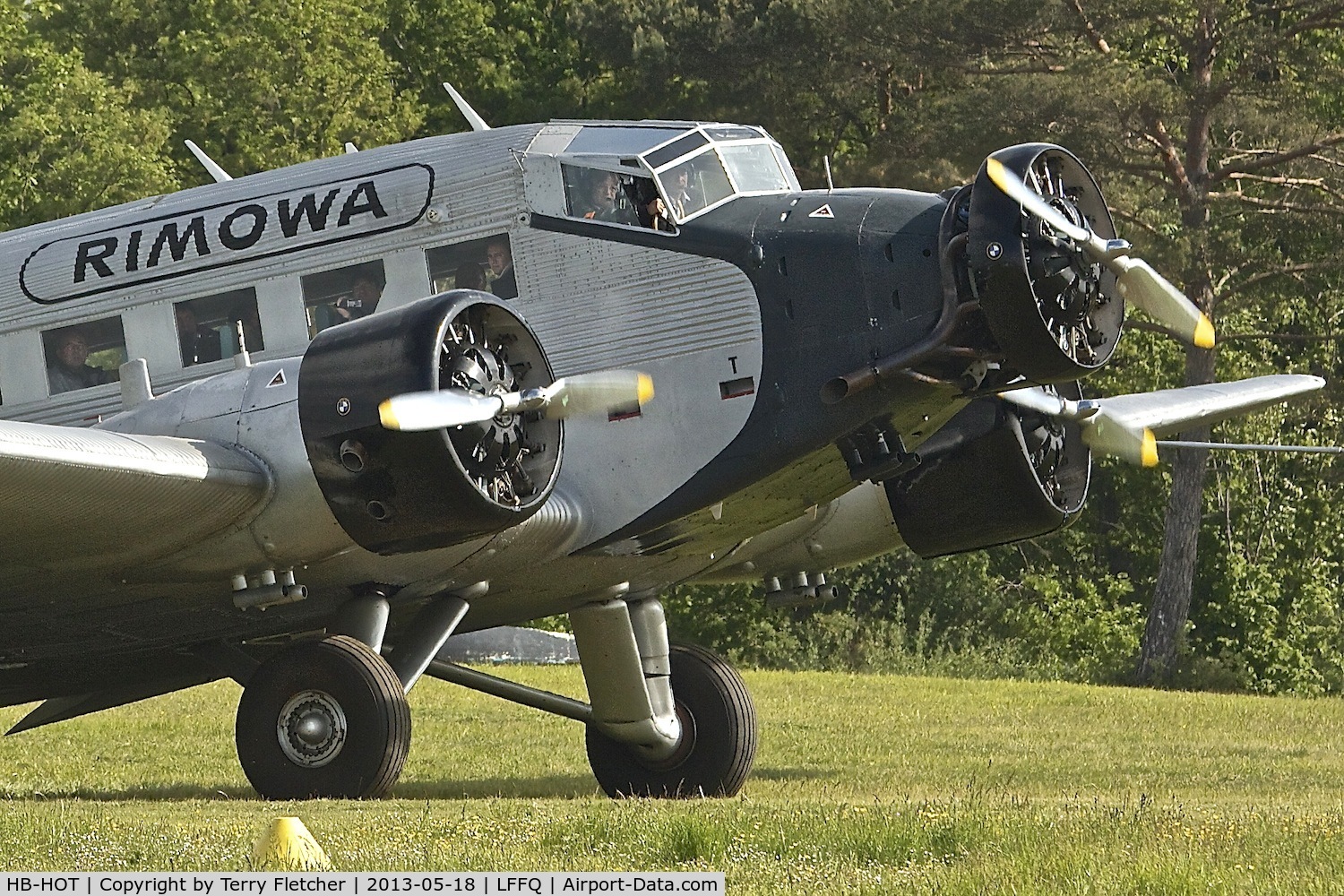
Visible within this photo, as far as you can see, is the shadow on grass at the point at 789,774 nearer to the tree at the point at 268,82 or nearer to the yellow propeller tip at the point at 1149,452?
the yellow propeller tip at the point at 1149,452

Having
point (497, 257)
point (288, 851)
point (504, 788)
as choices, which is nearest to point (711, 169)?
point (497, 257)

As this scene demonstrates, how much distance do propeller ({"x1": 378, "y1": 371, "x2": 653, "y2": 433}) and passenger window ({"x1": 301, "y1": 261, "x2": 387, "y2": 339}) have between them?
1574 mm

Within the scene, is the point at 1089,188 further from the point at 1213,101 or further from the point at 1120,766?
the point at 1213,101

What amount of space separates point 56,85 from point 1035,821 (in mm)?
42017

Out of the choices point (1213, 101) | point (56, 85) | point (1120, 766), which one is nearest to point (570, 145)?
point (1120, 766)

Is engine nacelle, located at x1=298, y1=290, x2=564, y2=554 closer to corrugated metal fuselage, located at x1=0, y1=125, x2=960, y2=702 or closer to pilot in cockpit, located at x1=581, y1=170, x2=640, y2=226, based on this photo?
corrugated metal fuselage, located at x1=0, y1=125, x2=960, y2=702

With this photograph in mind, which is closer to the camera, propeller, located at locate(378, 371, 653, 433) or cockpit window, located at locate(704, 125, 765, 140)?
propeller, located at locate(378, 371, 653, 433)

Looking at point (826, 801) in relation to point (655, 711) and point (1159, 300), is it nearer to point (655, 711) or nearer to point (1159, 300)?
point (655, 711)

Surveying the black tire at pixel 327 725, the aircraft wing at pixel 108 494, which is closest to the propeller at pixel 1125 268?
the aircraft wing at pixel 108 494

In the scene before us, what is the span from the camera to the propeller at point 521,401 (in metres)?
10.8

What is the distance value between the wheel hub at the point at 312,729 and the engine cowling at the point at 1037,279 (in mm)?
4611

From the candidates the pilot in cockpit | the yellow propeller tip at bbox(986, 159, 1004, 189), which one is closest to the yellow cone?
the yellow propeller tip at bbox(986, 159, 1004, 189)

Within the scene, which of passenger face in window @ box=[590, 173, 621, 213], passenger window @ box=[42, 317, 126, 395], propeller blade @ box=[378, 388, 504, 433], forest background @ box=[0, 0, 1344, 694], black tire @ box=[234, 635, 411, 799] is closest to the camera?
propeller blade @ box=[378, 388, 504, 433]

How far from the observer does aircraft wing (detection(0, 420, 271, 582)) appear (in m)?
11.1
